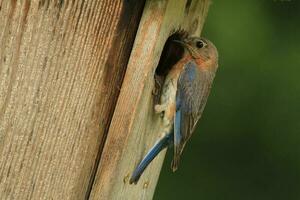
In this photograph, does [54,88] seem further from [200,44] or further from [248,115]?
[248,115]

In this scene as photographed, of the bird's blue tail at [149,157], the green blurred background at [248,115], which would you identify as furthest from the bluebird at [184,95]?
the green blurred background at [248,115]

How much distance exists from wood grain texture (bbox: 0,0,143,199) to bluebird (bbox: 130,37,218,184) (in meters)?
0.40

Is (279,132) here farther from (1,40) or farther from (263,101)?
(1,40)

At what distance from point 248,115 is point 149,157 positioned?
9.46 ft

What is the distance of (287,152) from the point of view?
7941mm

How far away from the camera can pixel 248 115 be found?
25.5ft

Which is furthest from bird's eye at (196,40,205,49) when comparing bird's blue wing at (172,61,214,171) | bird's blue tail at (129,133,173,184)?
bird's blue tail at (129,133,173,184)

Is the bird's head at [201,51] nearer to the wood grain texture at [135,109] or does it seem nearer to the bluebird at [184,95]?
the bluebird at [184,95]

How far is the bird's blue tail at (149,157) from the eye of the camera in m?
4.91

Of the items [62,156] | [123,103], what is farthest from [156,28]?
[62,156]

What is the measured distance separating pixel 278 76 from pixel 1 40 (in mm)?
3681

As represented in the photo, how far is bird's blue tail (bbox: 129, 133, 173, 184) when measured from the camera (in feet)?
16.1

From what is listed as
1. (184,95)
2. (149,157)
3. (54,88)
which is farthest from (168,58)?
(54,88)

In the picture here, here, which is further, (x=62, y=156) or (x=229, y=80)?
(x=229, y=80)
